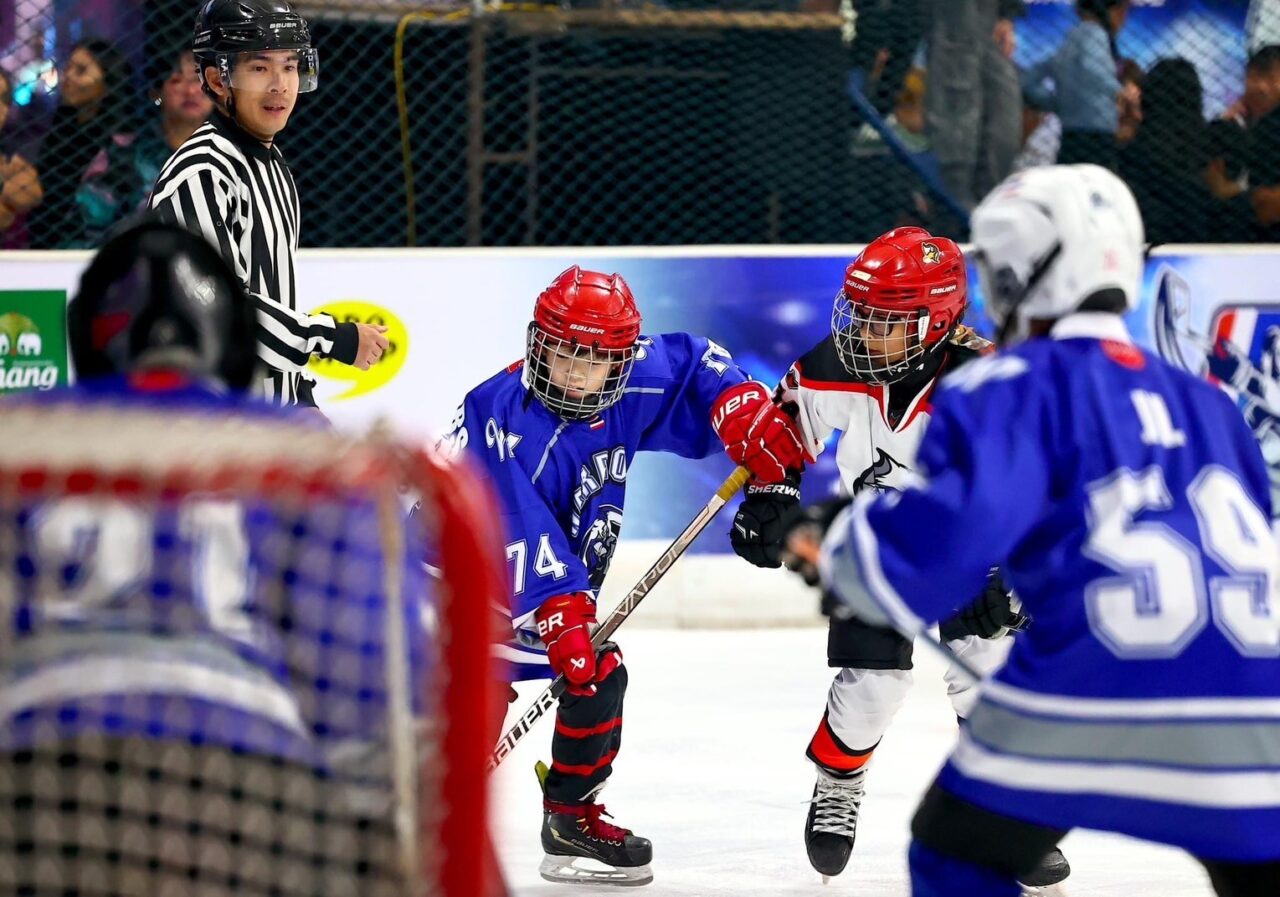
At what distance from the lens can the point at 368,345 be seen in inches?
125

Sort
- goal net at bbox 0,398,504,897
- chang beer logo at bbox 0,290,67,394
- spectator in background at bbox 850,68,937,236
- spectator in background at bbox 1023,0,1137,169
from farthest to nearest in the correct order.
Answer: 1. spectator in background at bbox 1023,0,1137,169
2. spectator in background at bbox 850,68,937,236
3. chang beer logo at bbox 0,290,67,394
4. goal net at bbox 0,398,504,897

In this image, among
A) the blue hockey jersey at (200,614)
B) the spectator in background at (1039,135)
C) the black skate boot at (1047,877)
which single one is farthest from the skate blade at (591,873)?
the spectator in background at (1039,135)

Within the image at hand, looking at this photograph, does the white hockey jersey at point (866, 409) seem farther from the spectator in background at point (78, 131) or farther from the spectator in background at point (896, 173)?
the spectator in background at point (78, 131)

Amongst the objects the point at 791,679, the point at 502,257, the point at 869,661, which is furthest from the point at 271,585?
the point at 502,257

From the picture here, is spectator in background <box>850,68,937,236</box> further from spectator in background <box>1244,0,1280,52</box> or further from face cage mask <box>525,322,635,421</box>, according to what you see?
face cage mask <box>525,322,635,421</box>

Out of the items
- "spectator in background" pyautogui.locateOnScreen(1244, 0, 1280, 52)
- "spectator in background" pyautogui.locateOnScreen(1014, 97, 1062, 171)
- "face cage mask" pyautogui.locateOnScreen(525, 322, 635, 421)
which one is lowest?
"face cage mask" pyautogui.locateOnScreen(525, 322, 635, 421)

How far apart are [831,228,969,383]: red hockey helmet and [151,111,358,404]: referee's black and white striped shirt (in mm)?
854

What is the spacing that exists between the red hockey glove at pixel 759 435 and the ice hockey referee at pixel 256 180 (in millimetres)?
624

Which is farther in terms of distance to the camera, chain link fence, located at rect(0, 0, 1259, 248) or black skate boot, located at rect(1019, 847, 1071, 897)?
chain link fence, located at rect(0, 0, 1259, 248)

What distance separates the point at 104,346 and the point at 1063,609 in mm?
924

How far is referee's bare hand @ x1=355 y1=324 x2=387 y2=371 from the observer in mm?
3156

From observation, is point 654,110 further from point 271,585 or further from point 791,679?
point 271,585

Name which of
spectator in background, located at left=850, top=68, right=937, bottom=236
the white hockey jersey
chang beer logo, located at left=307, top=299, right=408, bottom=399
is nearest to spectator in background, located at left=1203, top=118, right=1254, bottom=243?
spectator in background, located at left=850, top=68, right=937, bottom=236

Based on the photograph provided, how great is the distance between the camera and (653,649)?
4648 millimetres
